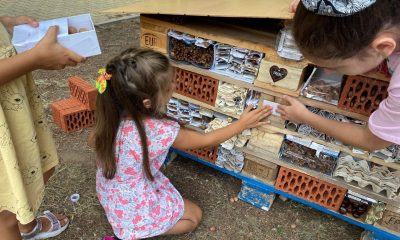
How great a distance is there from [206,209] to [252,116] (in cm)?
64

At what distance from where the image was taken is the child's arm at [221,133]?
67.8 inches

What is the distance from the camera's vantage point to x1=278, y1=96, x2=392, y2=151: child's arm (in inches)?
54.5

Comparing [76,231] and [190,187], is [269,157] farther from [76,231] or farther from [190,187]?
[76,231]

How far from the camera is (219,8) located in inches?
66.8

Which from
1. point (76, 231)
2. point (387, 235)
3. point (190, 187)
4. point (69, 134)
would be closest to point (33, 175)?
point (76, 231)

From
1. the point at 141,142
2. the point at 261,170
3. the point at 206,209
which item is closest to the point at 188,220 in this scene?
the point at 206,209

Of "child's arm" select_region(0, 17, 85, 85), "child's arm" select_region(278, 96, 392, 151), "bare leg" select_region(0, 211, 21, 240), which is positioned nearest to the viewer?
"child's arm" select_region(0, 17, 85, 85)

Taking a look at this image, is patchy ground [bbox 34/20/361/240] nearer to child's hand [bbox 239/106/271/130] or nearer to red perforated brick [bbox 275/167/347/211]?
red perforated brick [bbox 275/167/347/211]

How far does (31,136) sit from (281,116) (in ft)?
3.60

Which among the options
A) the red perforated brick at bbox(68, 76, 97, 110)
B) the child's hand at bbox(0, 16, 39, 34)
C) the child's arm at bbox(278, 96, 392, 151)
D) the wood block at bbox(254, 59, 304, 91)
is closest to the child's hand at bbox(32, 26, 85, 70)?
the child's hand at bbox(0, 16, 39, 34)

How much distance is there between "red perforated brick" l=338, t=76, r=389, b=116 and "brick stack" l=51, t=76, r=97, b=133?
1.71 meters

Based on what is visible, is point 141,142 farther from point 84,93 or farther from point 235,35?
point 84,93

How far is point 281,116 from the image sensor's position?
1.77 metres

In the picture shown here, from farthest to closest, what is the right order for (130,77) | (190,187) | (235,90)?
(190,187), (235,90), (130,77)
